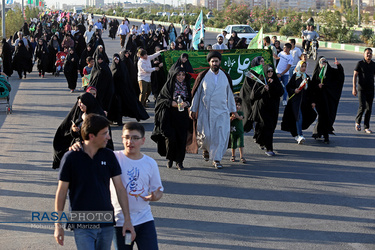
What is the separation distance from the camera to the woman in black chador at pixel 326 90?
1155 centimetres

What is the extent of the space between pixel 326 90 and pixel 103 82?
4.11m

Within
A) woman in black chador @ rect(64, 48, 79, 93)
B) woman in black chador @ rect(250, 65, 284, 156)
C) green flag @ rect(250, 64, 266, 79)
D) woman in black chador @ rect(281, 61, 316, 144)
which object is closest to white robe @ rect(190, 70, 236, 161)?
woman in black chador @ rect(250, 65, 284, 156)

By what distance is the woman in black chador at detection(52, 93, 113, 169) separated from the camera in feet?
22.1

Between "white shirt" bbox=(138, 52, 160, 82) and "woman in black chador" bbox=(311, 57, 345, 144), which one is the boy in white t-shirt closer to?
"woman in black chador" bbox=(311, 57, 345, 144)

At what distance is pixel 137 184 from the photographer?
4625 mm

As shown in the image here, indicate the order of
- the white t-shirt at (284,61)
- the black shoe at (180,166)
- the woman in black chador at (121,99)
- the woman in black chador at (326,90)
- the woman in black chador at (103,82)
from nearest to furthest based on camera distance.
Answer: the black shoe at (180,166) → the woman in black chador at (326,90) → the woman in black chador at (103,82) → the woman in black chador at (121,99) → the white t-shirt at (284,61)

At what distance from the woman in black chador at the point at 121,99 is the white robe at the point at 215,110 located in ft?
12.5

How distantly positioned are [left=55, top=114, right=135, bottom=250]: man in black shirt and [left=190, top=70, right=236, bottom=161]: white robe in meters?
5.13

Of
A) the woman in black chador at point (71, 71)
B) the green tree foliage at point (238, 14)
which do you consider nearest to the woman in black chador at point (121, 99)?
the woman in black chador at point (71, 71)

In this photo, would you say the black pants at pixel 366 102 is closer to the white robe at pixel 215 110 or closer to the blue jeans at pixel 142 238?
the white robe at pixel 215 110

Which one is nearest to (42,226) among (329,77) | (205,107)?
(205,107)

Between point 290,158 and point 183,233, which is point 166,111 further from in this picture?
point 183,233

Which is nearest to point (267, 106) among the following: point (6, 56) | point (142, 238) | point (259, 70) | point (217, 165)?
point (259, 70)

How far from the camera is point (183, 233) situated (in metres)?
6.65
